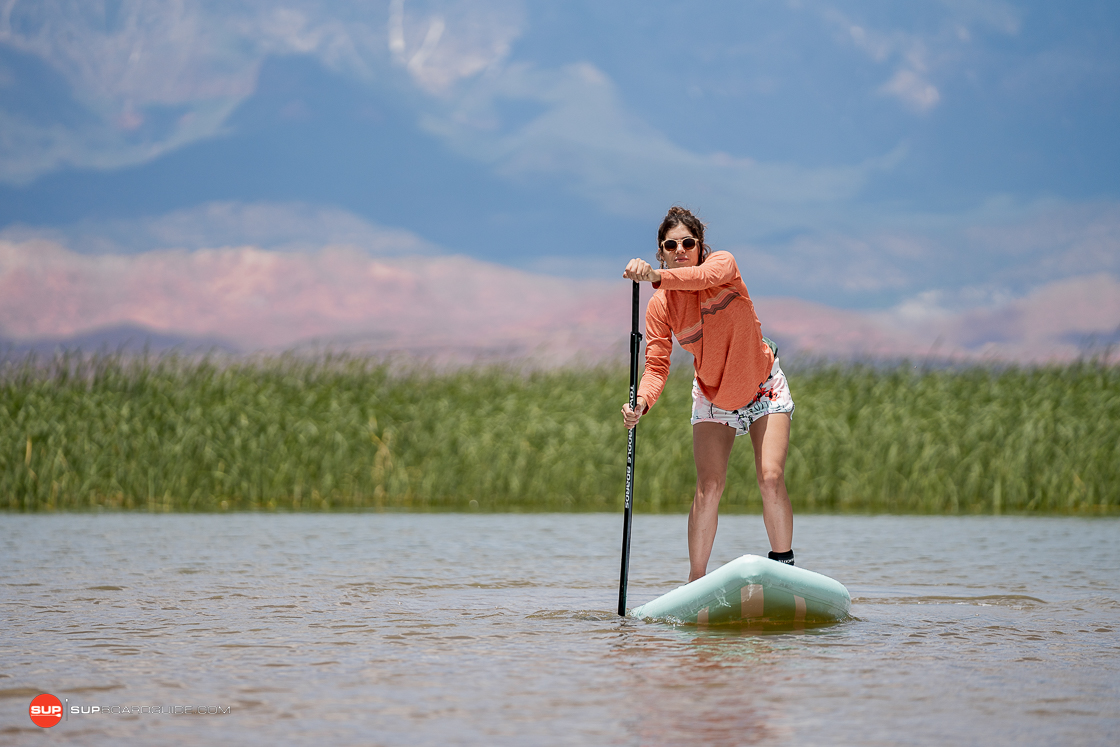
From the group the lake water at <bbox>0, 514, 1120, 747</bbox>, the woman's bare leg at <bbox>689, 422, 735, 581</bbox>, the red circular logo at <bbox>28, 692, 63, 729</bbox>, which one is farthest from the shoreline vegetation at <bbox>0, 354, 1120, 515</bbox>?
the red circular logo at <bbox>28, 692, 63, 729</bbox>

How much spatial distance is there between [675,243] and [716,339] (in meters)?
0.46

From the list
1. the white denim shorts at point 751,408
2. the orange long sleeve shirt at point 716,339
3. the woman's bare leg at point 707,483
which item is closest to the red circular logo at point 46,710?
the orange long sleeve shirt at point 716,339

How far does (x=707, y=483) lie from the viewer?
5.48 meters

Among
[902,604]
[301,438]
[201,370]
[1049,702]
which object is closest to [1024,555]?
[902,604]

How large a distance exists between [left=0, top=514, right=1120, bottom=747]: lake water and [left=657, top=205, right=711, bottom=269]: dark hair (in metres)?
1.63

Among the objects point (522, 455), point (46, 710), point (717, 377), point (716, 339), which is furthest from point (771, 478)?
point (522, 455)

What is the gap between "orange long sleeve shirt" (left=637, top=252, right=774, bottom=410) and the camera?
17.3ft

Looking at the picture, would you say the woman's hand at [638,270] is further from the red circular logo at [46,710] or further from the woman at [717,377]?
the red circular logo at [46,710]

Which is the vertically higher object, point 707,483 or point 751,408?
point 751,408

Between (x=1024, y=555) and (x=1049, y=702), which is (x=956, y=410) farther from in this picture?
(x=1049, y=702)

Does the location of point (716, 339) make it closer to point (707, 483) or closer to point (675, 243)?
point (675, 243)

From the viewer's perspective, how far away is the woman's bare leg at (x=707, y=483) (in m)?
5.46

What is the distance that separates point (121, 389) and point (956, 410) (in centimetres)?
967

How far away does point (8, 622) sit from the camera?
17.4 feet
